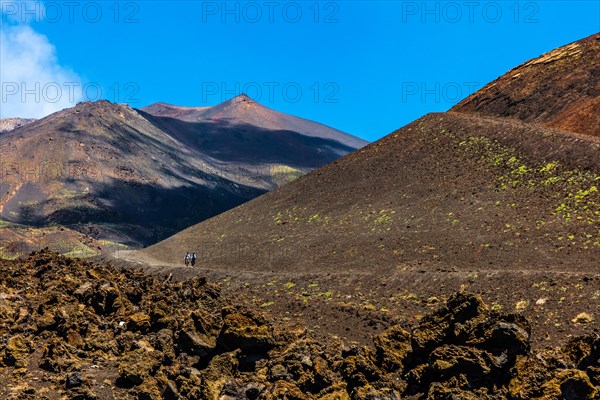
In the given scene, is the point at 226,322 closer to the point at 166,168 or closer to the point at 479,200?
the point at 479,200

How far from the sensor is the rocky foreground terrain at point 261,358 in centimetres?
1383

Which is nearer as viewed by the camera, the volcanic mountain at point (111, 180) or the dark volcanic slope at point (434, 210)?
the dark volcanic slope at point (434, 210)

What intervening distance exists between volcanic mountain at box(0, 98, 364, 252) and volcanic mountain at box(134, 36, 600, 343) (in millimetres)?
49356

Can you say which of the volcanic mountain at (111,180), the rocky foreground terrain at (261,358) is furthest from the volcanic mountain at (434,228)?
the volcanic mountain at (111,180)

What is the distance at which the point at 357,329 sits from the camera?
23.8m

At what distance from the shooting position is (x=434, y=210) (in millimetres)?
40188

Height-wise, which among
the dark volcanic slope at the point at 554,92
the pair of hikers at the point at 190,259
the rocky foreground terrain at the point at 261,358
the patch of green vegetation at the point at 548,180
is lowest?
the rocky foreground terrain at the point at 261,358

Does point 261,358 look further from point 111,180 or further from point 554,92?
point 111,180

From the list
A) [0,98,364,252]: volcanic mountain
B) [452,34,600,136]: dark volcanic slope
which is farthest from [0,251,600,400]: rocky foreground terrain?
[0,98,364,252]: volcanic mountain

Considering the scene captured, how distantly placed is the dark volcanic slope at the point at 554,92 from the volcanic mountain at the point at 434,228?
0.90 ft

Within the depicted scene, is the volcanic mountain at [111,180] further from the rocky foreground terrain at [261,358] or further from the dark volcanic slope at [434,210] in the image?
the rocky foreground terrain at [261,358]

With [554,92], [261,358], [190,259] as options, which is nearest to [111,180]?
[190,259]

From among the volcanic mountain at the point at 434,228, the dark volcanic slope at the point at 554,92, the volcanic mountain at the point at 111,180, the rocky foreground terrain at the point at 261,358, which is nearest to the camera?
the rocky foreground terrain at the point at 261,358

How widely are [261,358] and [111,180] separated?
108m
